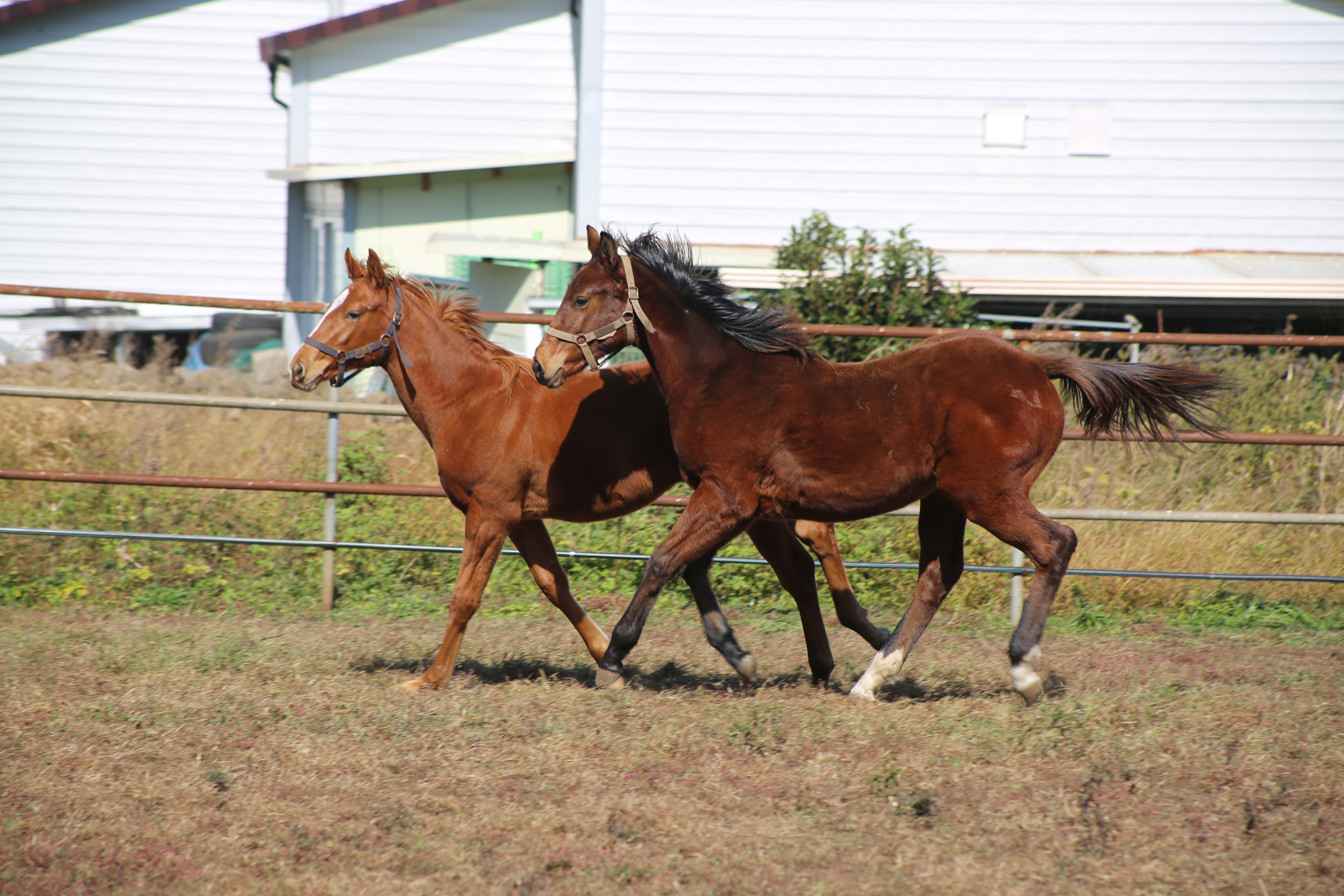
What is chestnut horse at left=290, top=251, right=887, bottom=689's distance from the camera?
4555 mm

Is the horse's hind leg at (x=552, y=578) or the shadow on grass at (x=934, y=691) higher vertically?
the horse's hind leg at (x=552, y=578)

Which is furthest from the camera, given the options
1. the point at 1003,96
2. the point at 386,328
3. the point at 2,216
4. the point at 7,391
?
the point at 2,216

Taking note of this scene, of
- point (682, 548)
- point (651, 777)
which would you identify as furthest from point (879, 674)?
point (651, 777)

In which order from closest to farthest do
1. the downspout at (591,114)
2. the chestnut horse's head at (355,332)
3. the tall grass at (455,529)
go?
the chestnut horse's head at (355,332) < the tall grass at (455,529) < the downspout at (591,114)

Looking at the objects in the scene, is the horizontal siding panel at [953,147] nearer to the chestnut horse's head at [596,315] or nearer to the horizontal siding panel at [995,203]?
the horizontal siding panel at [995,203]

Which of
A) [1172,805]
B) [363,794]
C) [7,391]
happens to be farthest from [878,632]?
[7,391]

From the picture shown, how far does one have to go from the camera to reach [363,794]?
321cm

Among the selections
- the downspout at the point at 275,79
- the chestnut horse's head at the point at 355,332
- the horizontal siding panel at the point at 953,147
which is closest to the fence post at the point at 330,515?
the chestnut horse's head at the point at 355,332

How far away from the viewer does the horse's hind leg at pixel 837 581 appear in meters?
4.79

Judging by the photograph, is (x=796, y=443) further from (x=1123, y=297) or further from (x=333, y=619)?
(x=1123, y=297)

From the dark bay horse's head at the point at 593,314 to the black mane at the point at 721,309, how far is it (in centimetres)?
13

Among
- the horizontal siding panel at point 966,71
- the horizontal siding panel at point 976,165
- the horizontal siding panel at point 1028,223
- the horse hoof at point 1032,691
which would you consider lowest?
the horse hoof at point 1032,691

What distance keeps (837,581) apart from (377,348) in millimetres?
2319

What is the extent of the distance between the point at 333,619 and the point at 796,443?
315 cm
